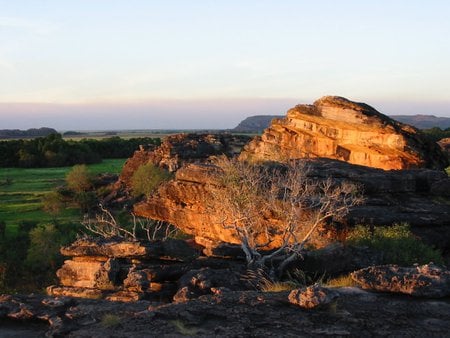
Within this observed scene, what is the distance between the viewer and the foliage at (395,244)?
23.2 m

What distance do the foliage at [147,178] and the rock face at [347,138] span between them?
26.7 m

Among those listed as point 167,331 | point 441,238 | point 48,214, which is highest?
point 167,331

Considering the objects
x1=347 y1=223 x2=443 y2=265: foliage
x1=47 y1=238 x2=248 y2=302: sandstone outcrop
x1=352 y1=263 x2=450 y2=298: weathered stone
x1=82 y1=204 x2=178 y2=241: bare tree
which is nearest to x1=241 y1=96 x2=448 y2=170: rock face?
x1=82 y1=204 x2=178 y2=241: bare tree

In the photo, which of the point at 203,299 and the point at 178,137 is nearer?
the point at 203,299

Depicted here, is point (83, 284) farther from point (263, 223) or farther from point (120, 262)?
point (263, 223)

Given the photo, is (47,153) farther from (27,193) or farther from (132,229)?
(132,229)

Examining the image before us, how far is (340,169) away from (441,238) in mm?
7831

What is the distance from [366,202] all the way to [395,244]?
6.61 meters

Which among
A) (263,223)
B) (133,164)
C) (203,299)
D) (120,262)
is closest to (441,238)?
(263,223)

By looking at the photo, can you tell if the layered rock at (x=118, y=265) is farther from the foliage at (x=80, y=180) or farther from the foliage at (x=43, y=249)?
the foliage at (x=80, y=180)

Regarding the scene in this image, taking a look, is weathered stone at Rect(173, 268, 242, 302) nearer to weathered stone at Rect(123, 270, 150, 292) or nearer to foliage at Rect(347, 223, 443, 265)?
weathered stone at Rect(123, 270, 150, 292)

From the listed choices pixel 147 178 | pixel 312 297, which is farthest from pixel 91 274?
pixel 147 178

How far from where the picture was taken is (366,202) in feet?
100

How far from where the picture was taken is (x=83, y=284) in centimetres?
2219
